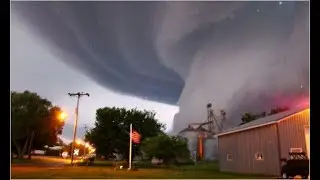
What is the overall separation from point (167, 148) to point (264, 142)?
152 cm

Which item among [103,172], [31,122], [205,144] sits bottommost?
[103,172]

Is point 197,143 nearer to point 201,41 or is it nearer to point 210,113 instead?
point 210,113

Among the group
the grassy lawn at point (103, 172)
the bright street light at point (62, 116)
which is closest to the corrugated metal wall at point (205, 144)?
the grassy lawn at point (103, 172)

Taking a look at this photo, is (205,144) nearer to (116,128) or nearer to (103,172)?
(116,128)

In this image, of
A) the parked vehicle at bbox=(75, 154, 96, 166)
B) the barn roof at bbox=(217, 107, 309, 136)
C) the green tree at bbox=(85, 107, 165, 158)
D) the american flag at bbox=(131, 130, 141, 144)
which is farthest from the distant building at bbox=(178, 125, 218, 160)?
the parked vehicle at bbox=(75, 154, 96, 166)

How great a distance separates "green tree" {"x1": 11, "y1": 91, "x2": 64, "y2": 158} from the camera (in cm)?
495

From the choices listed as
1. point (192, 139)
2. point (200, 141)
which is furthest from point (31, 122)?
point (200, 141)

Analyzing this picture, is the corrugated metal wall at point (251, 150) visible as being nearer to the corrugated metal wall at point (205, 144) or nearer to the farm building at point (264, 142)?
the farm building at point (264, 142)

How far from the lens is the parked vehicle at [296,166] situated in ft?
17.3

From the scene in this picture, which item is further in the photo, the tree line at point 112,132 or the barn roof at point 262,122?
the barn roof at point 262,122

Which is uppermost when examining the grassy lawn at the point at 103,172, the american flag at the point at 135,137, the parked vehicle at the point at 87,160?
the american flag at the point at 135,137

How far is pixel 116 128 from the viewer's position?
17.6ft

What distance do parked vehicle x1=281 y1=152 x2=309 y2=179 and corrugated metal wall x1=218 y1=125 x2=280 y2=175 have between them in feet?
0.40
